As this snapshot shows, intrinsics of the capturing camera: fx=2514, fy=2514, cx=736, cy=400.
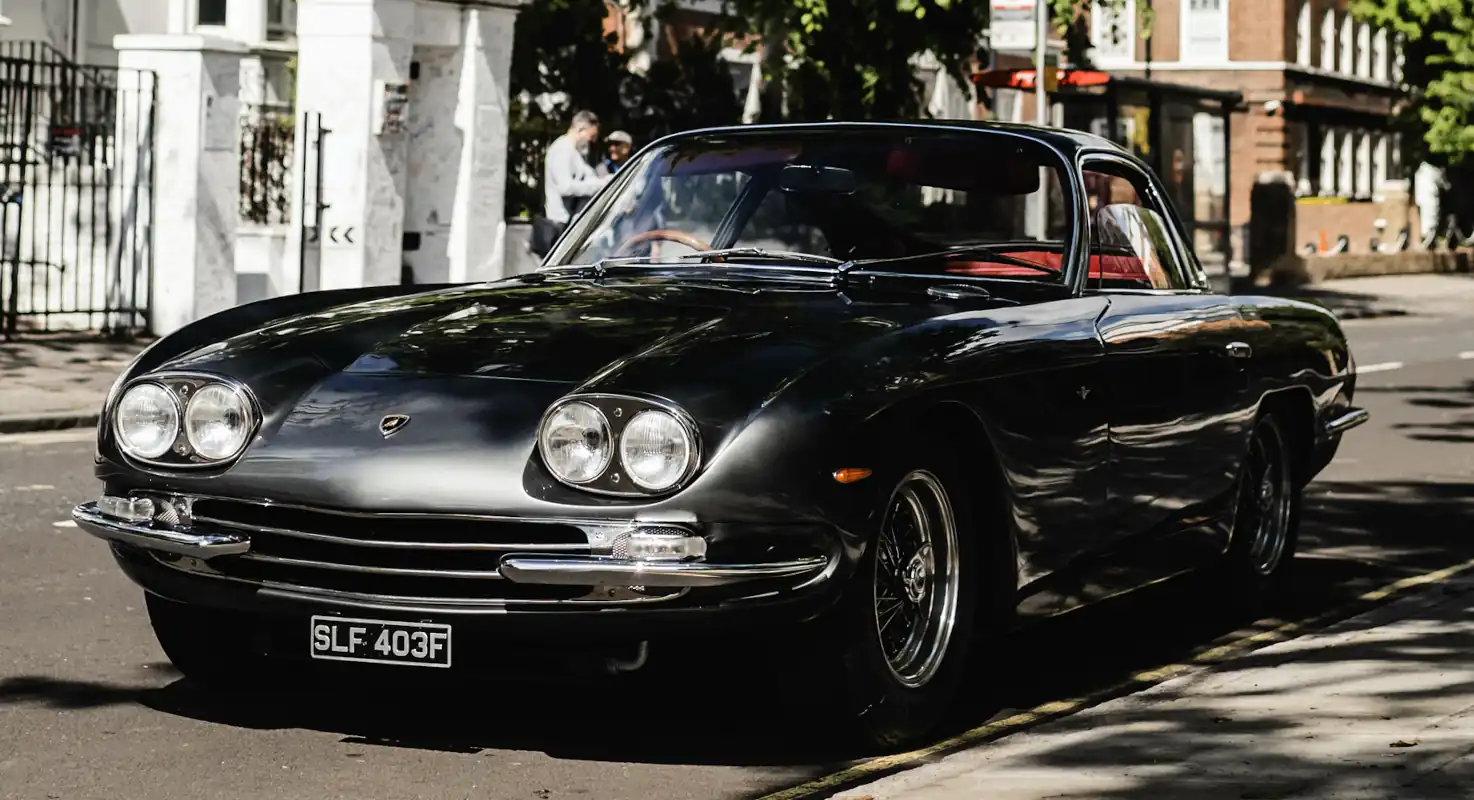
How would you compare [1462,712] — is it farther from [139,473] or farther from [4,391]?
[4,391]

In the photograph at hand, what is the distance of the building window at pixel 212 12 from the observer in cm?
3563

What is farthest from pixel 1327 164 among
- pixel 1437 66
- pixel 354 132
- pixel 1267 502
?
pixel 1267 502

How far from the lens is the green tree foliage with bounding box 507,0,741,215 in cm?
2864

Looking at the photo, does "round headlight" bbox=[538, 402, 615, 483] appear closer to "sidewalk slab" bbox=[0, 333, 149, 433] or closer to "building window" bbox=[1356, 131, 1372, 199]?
"sidewalk slab" bbox=[0, 333, 149, 433]

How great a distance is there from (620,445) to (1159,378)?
2157 mm

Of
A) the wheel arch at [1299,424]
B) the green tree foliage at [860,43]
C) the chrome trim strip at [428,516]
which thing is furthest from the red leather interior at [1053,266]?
the green tree foliage at [860,43]

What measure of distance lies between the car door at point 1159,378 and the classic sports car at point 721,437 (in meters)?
0.02

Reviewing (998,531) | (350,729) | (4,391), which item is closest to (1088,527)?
(998,531)

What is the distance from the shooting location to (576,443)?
5.34m

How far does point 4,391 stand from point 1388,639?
1126 cm

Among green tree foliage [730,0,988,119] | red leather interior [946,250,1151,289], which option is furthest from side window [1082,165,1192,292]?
green tree foliage [730,0,988,119]

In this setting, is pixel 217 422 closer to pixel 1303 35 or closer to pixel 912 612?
pixel 912 612

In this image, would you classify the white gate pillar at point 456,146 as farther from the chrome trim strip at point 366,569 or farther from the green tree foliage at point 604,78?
the chrome trim strip at point 366,569

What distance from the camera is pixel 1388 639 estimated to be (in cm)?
716
